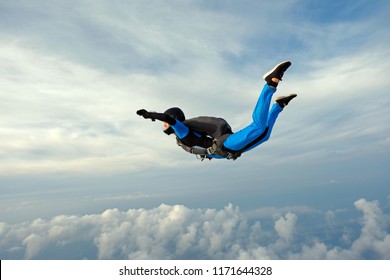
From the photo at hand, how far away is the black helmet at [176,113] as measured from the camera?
248 inches

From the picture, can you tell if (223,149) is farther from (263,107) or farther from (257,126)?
(263,107)

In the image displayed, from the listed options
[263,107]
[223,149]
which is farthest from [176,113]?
[263,107]

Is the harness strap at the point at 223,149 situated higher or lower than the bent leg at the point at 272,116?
lower

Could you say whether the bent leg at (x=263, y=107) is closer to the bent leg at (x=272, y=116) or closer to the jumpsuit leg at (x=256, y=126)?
the jumpsuit leg at (x=256, y=126)

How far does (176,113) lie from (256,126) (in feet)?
5.85

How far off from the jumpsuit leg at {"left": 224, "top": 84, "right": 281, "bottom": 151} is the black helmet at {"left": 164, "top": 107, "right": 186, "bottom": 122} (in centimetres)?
A: 113

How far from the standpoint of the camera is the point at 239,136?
233 inches

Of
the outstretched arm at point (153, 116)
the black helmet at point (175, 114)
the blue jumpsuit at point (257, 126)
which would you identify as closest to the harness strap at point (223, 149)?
the blue jumpsuit at point (257, 126)

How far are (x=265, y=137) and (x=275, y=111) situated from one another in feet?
1.96

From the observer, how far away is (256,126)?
18.5 feet

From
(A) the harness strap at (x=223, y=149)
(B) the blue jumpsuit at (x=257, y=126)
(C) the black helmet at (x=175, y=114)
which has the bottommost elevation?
(A) the harness strap at (x=223, y=149)

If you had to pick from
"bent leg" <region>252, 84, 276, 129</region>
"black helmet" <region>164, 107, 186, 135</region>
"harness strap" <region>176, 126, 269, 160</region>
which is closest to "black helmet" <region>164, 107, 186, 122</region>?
"black helmet" <region>164, 107, 186, 135</region>
